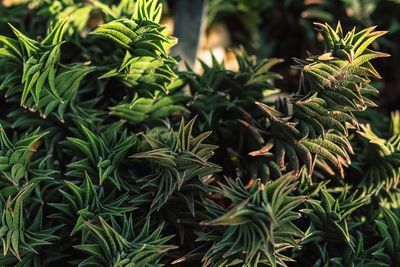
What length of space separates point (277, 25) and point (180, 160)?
0.98 m

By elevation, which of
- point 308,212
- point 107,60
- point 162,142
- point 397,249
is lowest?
point 397,249

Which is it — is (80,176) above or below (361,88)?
below

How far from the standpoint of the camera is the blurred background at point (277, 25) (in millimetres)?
1658

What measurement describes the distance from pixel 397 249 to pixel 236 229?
411 millimetres

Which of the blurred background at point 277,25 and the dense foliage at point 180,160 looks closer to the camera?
the dense foliage at point 180,160

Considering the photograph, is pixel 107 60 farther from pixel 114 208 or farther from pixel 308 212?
pixel 308 212

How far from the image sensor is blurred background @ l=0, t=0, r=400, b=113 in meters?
1.66

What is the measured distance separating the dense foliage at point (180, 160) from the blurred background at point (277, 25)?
330 millimetres

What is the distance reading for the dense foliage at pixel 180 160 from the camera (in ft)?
3.46

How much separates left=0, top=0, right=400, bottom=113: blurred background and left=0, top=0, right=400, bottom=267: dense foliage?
0.33m

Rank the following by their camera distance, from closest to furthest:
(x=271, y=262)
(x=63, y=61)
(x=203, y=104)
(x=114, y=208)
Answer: (x=271, y=262), (x=114, y=208), (x=203, y=104), (x=63, y=61)

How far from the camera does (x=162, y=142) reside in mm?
1133

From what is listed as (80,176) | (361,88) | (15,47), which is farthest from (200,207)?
(15,47)

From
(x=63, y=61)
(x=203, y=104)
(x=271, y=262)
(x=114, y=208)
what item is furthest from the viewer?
(x=63, y=61)
